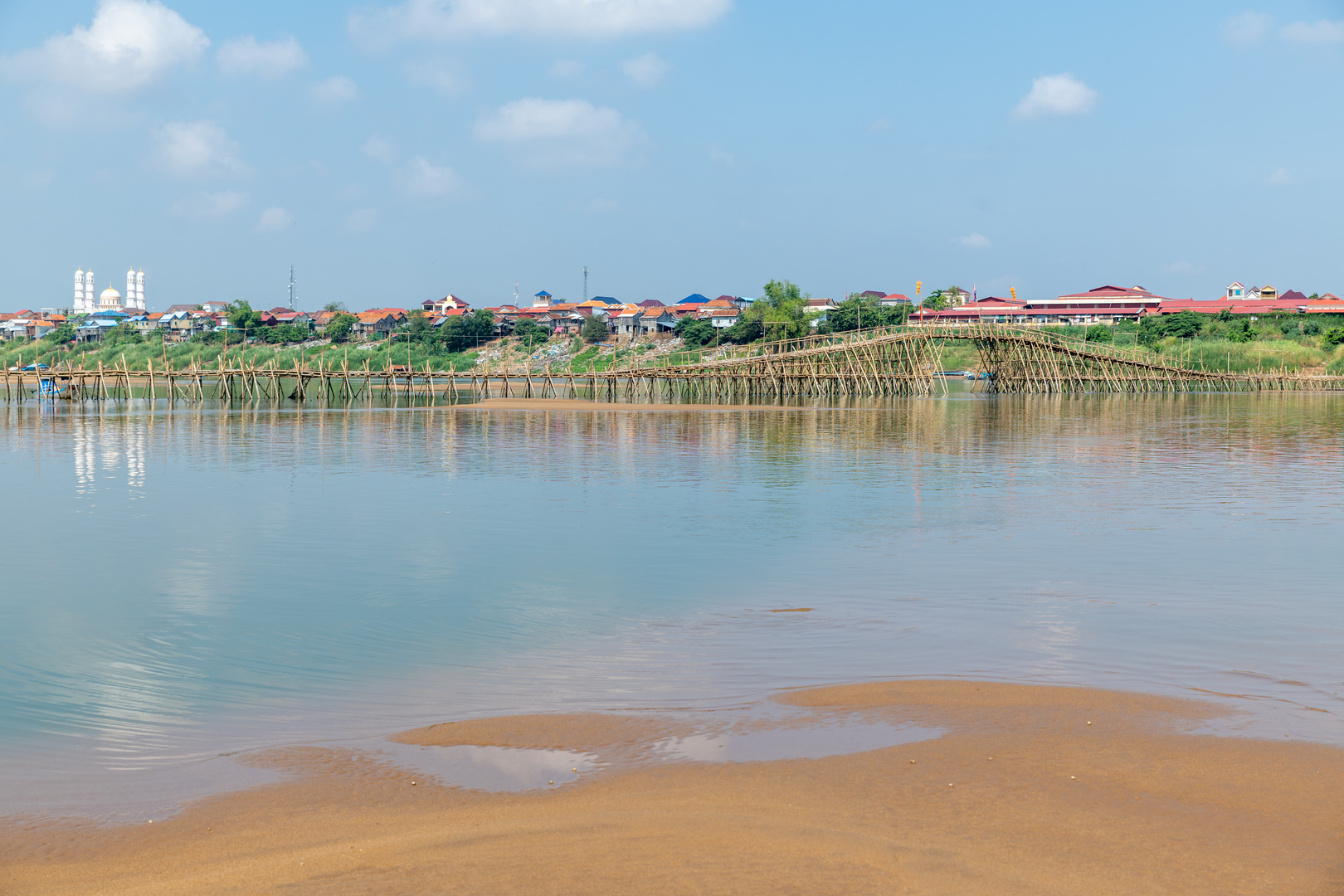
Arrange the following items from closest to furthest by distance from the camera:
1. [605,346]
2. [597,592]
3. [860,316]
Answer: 1. [597,592]
2. [860,316]
3. [605,346]

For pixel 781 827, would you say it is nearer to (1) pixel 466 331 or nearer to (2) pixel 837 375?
(2) pixel 837 375

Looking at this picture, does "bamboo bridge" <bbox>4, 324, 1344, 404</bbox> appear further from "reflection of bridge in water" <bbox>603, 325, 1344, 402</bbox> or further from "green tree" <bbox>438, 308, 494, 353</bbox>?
"green tree" <bbox>438, 308, 494, 353</bbox>

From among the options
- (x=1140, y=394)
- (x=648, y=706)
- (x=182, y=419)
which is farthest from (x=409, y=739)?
(x=1140, y=394)

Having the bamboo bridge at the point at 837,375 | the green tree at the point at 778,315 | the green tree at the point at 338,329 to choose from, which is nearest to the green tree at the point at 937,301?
the green tree at the point at 778,315

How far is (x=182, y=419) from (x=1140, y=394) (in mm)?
63236

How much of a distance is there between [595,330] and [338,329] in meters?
36.6

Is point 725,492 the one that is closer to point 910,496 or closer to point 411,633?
point 910,496

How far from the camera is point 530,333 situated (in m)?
140

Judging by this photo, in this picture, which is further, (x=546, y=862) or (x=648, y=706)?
(x=648, y=706)

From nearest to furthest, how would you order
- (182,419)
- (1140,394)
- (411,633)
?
(411,633) < (182,419) < (1140,394)

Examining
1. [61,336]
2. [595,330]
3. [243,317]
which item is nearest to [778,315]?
[595,330]

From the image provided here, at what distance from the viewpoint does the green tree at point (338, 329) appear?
147250mm

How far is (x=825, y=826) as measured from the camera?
534cm

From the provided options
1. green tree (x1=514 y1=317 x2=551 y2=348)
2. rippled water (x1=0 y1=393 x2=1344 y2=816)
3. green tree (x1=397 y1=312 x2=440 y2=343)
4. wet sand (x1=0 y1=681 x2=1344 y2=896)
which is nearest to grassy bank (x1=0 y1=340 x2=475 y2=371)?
green tree (x1=397 y1=312 x2=440 y2=343)
